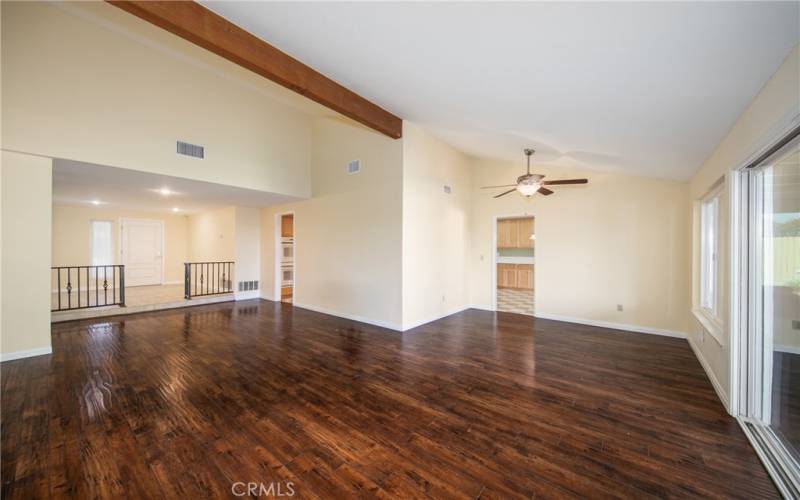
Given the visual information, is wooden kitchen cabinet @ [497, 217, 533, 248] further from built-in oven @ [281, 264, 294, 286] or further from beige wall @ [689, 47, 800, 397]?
built-in oven @ [281, 264, 294, 286]

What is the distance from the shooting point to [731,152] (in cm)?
258

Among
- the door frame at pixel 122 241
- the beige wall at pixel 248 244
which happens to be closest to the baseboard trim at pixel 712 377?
the beige wall at pixel 248 244

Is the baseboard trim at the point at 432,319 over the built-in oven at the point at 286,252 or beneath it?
beneath

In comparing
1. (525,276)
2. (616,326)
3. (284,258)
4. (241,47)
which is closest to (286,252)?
(284,258)

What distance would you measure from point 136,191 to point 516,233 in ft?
31.1

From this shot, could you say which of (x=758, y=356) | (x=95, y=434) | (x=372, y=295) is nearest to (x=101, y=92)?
(x=95, y=434)

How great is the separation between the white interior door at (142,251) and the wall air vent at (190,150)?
613cm

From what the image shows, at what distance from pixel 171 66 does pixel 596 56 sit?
5.98 meters

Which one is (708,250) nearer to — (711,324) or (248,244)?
(711,324)

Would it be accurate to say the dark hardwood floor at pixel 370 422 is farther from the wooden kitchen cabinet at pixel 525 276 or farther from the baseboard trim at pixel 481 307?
the wooden kitchen cabinet at pixel 525 276

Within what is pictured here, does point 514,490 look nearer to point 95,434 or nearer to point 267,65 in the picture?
point 95,434

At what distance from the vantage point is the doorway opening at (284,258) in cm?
757

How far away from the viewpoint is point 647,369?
344 cm

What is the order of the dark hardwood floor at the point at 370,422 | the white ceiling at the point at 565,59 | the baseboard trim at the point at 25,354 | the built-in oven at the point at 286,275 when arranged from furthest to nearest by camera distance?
the built-in oven at the point at 286,275, the baseboard trim at the point at 25,354, the dark hardwood floor at the point at 370,422, the white ceiling at the point at 565,59
